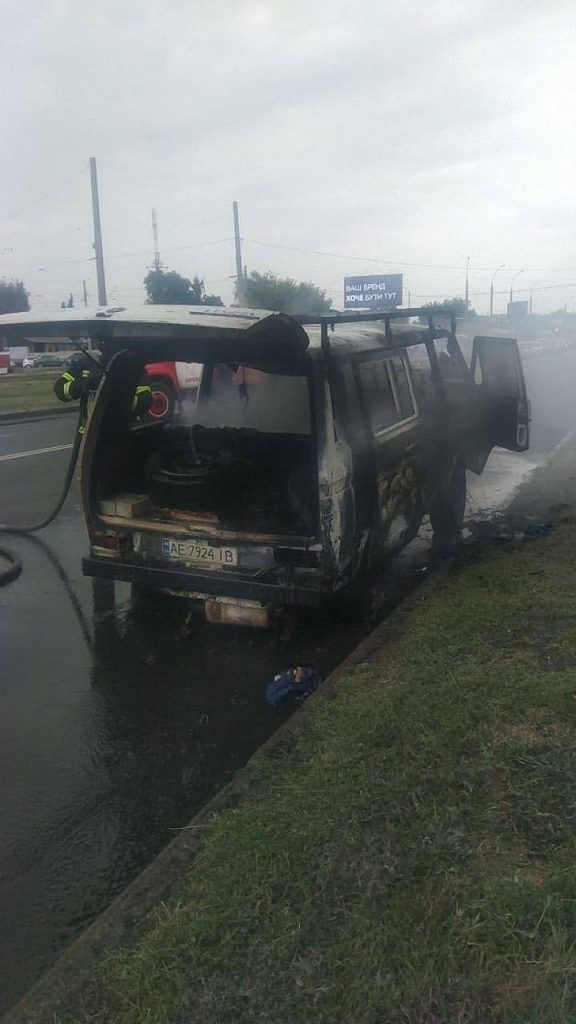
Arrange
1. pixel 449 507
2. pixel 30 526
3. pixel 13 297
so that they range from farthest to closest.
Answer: pixel 13 297
pixel 30 526
pixel 449 507

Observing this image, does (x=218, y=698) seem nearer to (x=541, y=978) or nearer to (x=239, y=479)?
(x=239, y=479)

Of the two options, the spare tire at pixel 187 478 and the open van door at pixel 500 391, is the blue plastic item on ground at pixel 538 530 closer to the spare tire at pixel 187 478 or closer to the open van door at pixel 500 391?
the open van door at pixel 500 391

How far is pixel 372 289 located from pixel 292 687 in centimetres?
5322

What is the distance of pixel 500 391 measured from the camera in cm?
754

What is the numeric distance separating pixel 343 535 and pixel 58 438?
11.3m

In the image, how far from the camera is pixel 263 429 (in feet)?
19.5

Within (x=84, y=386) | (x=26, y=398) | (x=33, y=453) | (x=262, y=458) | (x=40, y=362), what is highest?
(x=84, y=386)

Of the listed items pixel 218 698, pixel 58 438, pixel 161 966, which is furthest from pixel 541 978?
pixel 58 438

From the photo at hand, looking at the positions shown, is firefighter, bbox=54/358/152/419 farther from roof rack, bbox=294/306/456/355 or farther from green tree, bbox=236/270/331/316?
green tree, bbox=236/270/331/316

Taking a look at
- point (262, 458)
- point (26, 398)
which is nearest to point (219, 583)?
point (262, 458)

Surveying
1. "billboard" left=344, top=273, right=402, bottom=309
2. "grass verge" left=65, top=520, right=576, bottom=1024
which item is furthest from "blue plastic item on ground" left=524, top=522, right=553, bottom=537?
"billboard" left=344, top=273, right=402, bottom=309

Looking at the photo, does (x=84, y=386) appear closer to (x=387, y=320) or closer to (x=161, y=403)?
(x=387, y=320)

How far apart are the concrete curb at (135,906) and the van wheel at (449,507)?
3614mm

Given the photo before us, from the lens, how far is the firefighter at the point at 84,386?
5699 mm
